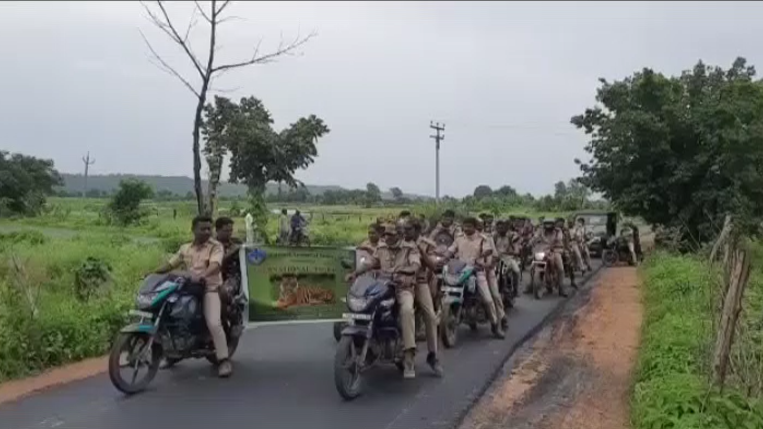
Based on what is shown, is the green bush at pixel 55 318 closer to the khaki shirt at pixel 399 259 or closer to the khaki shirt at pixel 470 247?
the khaki shirt at pixel 399 259

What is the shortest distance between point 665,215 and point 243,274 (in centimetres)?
2165

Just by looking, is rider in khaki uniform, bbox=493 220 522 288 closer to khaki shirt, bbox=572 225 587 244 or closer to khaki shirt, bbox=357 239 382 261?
khaki shirt, bbox=357 239 382 261

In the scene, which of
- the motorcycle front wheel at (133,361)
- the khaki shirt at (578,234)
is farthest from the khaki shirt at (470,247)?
the khaki shirt at (578,234)

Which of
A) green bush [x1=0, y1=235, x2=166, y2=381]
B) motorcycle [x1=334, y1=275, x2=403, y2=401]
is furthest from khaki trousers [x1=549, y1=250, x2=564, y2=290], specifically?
motorcycle [x1=334, y1=275, x2=403, y2=401]

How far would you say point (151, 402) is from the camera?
7.84 m

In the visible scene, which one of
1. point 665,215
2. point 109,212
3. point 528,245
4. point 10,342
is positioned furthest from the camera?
point 109,212

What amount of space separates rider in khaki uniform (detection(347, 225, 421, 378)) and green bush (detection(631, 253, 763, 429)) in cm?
229

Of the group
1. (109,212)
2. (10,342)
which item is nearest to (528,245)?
(10,342)

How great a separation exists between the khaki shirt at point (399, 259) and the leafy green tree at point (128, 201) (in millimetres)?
36544

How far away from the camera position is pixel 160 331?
8414mm

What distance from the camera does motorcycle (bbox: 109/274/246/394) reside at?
8094 millimetres

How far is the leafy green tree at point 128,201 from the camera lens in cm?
4388

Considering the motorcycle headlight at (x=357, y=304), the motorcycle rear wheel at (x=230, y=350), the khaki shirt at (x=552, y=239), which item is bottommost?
the motorcycle rear wheel at (x=230, y=350)

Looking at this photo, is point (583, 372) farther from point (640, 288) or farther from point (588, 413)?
point (640, 288)
